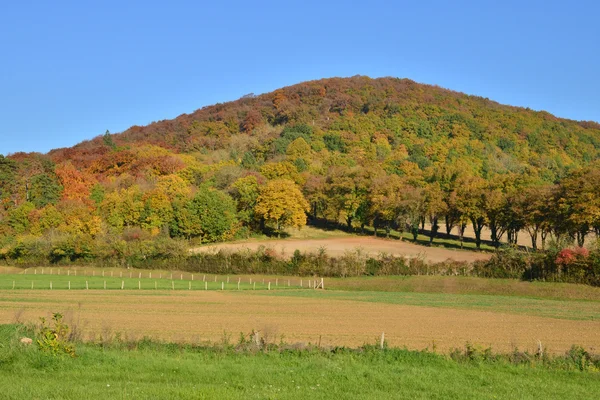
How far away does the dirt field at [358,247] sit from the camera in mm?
79375

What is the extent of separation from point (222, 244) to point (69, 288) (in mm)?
36903

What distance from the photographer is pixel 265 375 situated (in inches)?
614

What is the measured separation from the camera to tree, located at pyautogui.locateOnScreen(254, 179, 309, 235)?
327 ft

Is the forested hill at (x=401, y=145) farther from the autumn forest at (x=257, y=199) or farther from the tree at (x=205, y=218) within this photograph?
the tree at (x=205, y=218)

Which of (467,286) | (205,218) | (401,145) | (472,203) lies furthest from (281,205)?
(401,145)

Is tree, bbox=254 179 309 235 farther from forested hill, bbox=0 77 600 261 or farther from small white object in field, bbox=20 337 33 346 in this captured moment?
small white object in field, bbox=20 337 33 346

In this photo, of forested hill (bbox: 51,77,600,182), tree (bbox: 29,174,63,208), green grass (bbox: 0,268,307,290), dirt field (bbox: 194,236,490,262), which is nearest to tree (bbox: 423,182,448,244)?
dirt field (bbox: 194,236,490,262)

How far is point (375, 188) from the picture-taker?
340 ft

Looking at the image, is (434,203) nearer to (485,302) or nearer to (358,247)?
(358,247)

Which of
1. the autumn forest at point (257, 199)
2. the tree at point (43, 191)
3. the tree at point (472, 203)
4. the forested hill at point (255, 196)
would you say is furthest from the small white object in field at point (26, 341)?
the tree at point (43, 191)

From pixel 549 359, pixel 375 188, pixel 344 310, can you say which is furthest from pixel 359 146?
pixel 549 359

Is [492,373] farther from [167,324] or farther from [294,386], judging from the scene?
[167,324]

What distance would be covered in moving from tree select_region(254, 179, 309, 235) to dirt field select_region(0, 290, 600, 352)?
48.6 m

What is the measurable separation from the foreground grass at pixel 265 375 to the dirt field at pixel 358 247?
2277 inches
